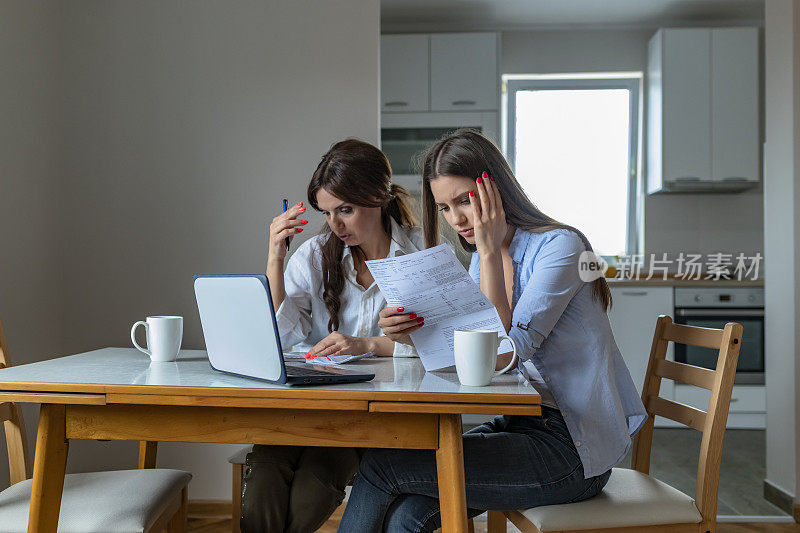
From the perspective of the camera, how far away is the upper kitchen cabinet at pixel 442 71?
465cm

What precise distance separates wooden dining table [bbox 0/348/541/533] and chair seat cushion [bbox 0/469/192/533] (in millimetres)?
90

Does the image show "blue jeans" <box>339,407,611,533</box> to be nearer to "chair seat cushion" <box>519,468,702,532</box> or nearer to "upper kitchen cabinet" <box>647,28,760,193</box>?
"chair seat cushion" <box>519,468,702,532</box>

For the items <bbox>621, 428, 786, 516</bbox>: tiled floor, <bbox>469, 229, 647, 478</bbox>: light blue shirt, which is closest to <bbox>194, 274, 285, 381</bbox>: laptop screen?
<bbox>469, 229, 647, 478</bbox>: light blue shirt

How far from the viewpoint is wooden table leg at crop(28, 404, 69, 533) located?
1.21 m

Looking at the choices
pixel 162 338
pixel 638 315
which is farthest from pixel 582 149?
pixel 162 338

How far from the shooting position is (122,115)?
8.21 feet

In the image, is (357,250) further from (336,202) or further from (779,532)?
(779,532)

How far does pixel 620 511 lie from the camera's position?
1.33m

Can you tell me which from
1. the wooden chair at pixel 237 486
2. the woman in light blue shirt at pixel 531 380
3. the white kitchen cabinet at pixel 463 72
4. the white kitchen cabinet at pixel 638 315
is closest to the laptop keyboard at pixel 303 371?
the woman in light blue shirt at pixel 531 380

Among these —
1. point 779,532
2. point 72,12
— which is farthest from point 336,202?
point 779,532

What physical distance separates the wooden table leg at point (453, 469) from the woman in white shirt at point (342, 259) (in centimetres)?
51

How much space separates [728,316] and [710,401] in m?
3.18

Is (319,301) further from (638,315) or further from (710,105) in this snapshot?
(710,105)

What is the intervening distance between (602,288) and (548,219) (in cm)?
19
